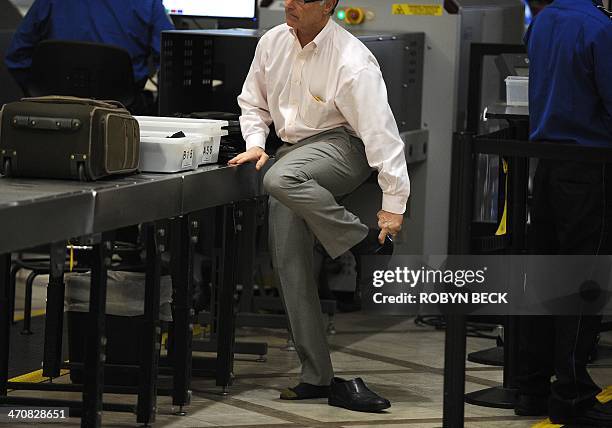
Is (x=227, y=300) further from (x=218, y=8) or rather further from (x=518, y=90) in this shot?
(x=218, y=8)

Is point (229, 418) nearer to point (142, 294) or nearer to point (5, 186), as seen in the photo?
point (142, 294)

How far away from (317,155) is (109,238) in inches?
→ 41.1

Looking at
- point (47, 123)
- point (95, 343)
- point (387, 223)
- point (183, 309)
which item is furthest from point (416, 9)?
point (95, 343)

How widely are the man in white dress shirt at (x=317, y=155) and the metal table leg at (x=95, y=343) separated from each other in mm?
885

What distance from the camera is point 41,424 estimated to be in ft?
14.8

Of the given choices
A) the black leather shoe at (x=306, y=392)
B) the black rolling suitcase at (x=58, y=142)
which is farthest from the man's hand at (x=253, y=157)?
the black leather shoe at (x=306, y=392)

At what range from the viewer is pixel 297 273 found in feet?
16.0

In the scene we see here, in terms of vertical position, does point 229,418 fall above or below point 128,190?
below

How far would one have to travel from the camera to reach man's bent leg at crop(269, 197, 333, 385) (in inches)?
191

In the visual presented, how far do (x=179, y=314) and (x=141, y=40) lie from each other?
2.36 meters

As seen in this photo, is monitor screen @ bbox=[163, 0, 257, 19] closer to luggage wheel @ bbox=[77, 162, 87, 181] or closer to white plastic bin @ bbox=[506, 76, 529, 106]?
white plastic bin @ bbox=[506, 76, 529, 106]

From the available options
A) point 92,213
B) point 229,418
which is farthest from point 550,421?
point 92,213

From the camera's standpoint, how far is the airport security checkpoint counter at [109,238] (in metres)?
3.55

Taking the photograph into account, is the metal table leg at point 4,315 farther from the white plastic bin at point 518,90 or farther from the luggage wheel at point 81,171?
the white plastic bin at point 518,90
